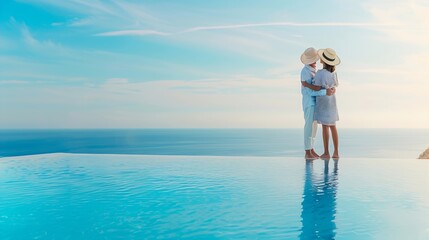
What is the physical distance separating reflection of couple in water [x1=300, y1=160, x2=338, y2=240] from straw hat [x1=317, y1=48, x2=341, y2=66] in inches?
73.8

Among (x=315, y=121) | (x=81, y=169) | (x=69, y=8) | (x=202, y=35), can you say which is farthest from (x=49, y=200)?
(x=69, y=8)

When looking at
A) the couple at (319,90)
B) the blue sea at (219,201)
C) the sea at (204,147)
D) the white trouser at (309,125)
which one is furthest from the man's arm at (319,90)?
the sea at (204,147)

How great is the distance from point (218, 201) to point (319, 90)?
11.9 ft

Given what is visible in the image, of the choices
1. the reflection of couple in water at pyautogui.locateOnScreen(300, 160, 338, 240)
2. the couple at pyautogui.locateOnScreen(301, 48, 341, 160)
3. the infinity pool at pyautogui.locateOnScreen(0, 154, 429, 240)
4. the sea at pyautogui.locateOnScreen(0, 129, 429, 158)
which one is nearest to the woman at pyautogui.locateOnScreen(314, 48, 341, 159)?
the couple at pyautogui.locateOnScreen(301, 48, 341, 160)

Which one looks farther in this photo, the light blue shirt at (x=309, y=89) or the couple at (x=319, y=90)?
the light blue shirt at (x=309, y=89)

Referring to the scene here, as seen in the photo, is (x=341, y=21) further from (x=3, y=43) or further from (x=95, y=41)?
(x=3, y=43)

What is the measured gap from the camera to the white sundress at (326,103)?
7237 mm

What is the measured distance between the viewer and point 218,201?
174 inches

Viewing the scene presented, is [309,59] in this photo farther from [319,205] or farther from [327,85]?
[319,205]

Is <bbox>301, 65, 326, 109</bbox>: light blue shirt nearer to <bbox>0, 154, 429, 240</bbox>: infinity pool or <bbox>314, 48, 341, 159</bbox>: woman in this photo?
<bbox>314, 48, 341, 159</bbox>: woman

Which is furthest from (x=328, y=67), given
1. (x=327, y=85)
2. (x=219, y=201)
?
(x=219, y=201)

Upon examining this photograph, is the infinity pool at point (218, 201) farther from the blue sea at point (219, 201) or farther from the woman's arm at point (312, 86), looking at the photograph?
the woman's arm at point (312, 86)

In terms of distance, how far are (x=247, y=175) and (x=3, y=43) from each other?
73.5 meters

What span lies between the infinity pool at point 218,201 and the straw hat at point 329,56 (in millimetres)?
1732
